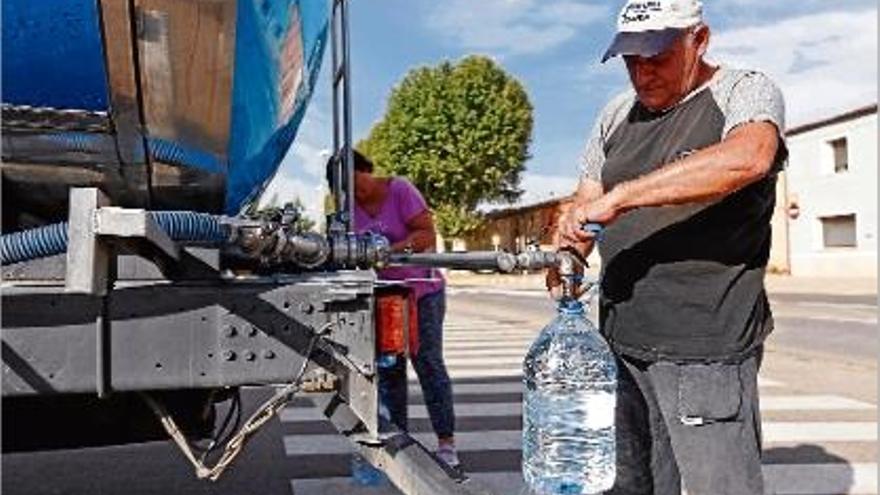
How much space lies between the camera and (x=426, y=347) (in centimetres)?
509

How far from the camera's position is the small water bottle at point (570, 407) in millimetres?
2693

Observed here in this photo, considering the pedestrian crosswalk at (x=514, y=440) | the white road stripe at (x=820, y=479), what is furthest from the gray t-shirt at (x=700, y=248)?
the white road stripe at (x=820, y=479)

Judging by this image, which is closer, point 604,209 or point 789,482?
point 604,209

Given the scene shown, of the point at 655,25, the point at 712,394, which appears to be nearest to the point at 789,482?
the point at 712,394

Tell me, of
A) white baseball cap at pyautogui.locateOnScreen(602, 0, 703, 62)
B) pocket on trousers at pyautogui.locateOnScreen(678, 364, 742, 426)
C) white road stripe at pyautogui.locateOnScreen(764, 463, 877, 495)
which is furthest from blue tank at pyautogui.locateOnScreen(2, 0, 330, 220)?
white road stripe at pyautogui.locateOnScreen(764, 463, 877, 495)

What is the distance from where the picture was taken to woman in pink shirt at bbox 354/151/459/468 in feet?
16.4

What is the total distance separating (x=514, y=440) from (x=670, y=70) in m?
4.05

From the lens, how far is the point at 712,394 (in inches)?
99.7

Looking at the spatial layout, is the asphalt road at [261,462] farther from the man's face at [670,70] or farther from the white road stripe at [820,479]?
the man's face at [670,70]

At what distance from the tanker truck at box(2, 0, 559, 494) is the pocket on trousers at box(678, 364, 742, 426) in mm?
501

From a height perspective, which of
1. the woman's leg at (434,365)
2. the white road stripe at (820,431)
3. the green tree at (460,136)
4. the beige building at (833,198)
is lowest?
the white road stripe at (820,431)

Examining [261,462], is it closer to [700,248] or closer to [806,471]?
[806,471]

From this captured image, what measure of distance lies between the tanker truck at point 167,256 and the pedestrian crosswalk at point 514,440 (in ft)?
4.01

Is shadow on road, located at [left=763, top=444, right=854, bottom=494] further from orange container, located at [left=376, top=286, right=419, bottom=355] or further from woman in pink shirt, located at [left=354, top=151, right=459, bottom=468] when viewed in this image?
orange container, located at [left=376, top=286, right=419, bottom=355]
